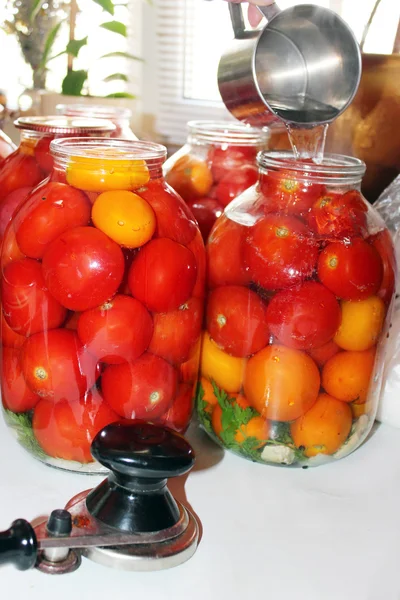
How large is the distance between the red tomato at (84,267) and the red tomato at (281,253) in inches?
5.1

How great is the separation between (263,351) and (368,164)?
444 mm

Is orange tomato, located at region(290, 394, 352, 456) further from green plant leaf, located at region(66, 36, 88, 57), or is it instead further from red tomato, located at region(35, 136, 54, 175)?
green plant leaf, located at region(66, 36, 88, 57)

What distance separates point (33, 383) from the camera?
0.63 metres

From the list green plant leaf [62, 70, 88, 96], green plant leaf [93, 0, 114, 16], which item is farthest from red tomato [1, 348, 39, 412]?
green plant leaf [93, 0, 114, 16]

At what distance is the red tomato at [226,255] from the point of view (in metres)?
0.68

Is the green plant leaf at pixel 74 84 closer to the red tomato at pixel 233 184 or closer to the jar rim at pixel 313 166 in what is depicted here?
the red tomato at pixel 233 184

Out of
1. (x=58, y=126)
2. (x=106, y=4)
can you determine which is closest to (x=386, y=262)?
(x=58, y=126)

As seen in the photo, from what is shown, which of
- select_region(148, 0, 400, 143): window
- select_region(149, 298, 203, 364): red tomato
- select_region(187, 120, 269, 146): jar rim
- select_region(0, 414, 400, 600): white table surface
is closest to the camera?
select_region(0, 414, 400, 600): white table surface

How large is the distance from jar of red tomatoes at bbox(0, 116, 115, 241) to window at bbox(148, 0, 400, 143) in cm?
138

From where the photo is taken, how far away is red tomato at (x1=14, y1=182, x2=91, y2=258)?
1.99ft

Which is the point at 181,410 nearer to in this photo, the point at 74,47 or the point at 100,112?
the point at 100,112

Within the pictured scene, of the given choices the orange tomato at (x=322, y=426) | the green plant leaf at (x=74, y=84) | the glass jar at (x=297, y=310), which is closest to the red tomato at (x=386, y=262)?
the glass jar at (x=297, y=310)

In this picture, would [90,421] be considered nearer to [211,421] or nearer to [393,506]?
[211,421]

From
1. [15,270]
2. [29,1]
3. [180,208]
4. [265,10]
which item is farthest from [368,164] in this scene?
[29,1]
